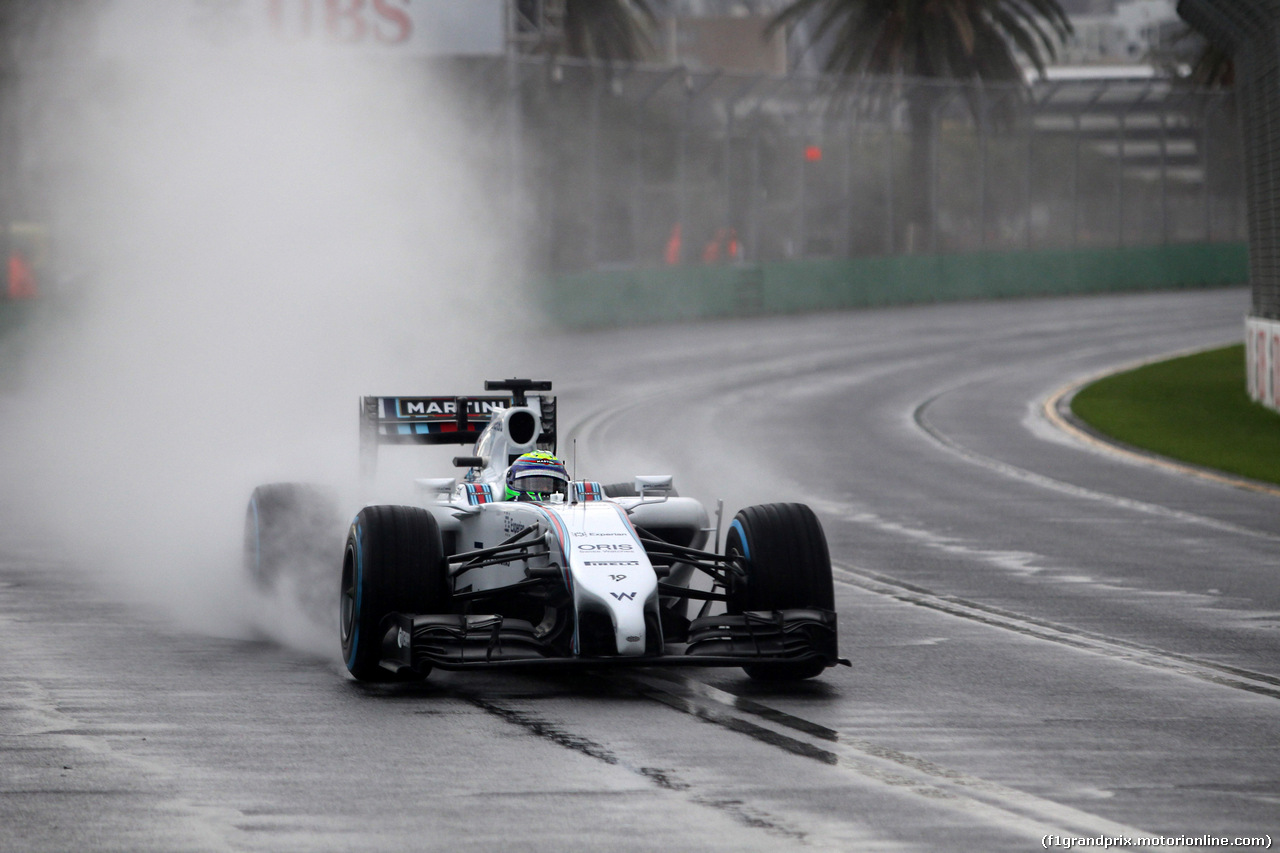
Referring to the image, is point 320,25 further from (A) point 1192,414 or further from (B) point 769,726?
(B) point 769,726

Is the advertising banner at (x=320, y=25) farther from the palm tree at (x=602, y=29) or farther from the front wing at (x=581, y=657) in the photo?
the front wing at (x=581, y=657)

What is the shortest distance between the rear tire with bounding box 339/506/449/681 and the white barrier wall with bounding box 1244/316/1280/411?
66.5ft

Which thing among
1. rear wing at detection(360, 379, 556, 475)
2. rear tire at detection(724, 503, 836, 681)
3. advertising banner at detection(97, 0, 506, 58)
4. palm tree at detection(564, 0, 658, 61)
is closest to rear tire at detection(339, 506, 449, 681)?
rear tire at detection(724, 503, 836, 681)

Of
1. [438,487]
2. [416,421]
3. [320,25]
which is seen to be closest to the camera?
[438,487]

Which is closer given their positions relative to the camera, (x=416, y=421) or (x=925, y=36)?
(x=416, y=421)

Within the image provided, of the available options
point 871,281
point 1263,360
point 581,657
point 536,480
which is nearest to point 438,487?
point 536,480

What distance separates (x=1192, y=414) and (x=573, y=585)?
21231mm

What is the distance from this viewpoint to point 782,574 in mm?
9734

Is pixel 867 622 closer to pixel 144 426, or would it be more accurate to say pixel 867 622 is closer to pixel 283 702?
pixel 283 702

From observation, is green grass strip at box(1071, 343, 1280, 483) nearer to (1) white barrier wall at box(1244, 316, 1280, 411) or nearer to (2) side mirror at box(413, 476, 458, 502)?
(1) white barrier wall at box(1244, 316, 1280, 411)

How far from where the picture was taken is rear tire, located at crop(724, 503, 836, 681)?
972 cm

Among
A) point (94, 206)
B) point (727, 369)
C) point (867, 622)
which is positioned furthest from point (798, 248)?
point (867, 622)

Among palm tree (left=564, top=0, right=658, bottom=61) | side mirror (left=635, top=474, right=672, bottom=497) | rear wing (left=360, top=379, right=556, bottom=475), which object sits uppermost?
palm tree (left=564, top=0, right=658, bottom=61)

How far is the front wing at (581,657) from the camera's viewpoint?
8984 mm
